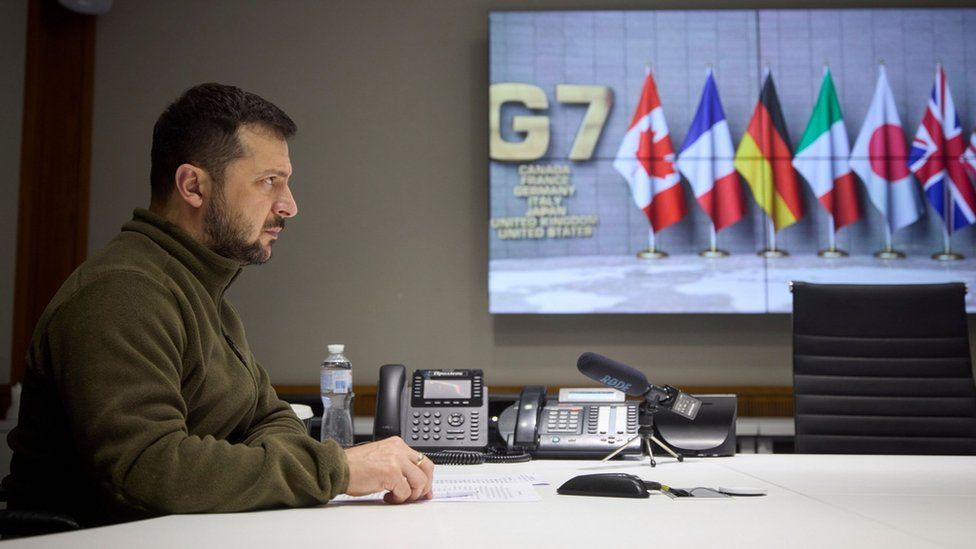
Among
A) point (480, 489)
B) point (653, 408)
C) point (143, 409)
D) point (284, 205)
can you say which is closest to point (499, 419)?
point (653, 408)

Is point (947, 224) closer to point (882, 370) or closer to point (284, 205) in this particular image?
point (882, 370)

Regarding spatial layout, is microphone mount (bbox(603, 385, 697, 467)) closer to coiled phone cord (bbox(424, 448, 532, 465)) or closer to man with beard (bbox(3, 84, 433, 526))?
coiled phone cord (bbox(424, 448, 532, 465))

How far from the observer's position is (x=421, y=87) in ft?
11.5

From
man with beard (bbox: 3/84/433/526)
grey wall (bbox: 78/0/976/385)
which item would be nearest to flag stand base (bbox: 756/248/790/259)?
grey wall (bbox: 78/0/976/385)

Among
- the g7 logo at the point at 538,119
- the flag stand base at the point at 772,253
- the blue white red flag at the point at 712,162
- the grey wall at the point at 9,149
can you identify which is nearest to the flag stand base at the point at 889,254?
the flag stand base at the point at 772,253

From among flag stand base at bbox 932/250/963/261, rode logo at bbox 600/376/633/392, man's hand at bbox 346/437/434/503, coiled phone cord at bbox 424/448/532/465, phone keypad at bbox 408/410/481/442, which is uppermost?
flag stand base at bbox 932/250/963/261

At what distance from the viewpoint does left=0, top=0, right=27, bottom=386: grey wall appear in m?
3.29

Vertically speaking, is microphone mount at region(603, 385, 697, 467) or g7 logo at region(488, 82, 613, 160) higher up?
g7 logo at region(488, 82, 613, 160)

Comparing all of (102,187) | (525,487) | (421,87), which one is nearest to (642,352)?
(421,87)

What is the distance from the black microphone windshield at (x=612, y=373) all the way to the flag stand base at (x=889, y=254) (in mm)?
1892

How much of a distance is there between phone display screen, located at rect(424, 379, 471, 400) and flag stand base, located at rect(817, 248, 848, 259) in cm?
172

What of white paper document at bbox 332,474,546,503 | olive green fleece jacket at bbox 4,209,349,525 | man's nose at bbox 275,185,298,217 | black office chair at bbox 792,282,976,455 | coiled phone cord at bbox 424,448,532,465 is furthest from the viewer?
black office chair at bbox 792,282,976,455

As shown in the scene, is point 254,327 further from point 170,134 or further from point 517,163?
point 170,134

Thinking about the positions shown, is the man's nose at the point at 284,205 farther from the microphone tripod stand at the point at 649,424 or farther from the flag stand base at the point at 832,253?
the flag stand base at the point at 832,253
